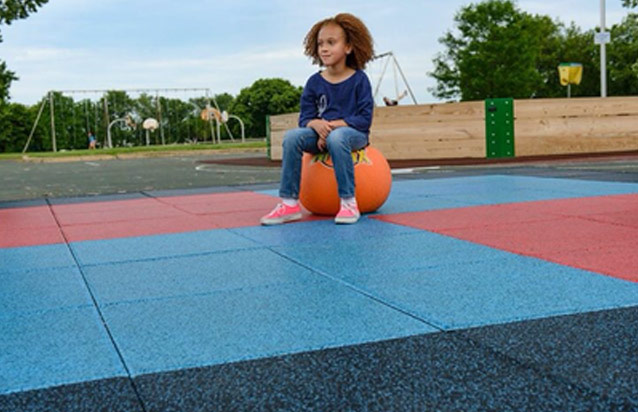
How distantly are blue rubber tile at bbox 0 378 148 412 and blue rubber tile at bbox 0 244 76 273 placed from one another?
7.45 feet

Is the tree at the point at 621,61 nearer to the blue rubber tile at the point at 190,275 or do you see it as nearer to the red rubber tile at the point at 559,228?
the red rubber tile at the point at 559,228

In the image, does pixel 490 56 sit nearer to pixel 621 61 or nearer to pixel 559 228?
pixel 621 61

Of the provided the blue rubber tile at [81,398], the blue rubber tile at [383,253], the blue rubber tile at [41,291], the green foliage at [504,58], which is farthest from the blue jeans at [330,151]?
the green foliage at [504,58]

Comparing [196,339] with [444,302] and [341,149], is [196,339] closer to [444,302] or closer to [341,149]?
[444,302]

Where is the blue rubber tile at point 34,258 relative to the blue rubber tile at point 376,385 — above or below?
below

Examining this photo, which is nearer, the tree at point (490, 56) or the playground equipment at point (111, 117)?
the playground equipment at point (111, 117)

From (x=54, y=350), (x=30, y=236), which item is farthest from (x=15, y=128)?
(x=54, y=350)

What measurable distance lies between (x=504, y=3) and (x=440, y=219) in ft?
167

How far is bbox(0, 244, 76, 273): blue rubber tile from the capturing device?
4.20 m

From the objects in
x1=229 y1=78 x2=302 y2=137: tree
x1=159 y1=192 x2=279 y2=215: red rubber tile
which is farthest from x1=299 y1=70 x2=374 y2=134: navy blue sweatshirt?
x1=229 y1=78 x2=302 y2=137: tree

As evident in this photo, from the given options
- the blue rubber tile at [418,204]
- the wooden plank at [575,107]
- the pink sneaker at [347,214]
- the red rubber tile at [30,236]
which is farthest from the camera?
the wooden plank at [575,107]

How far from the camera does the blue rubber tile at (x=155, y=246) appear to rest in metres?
4.40

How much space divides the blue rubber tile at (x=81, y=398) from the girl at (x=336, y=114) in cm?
354

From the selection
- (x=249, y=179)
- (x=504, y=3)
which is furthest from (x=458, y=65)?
(x=249, y=179)
